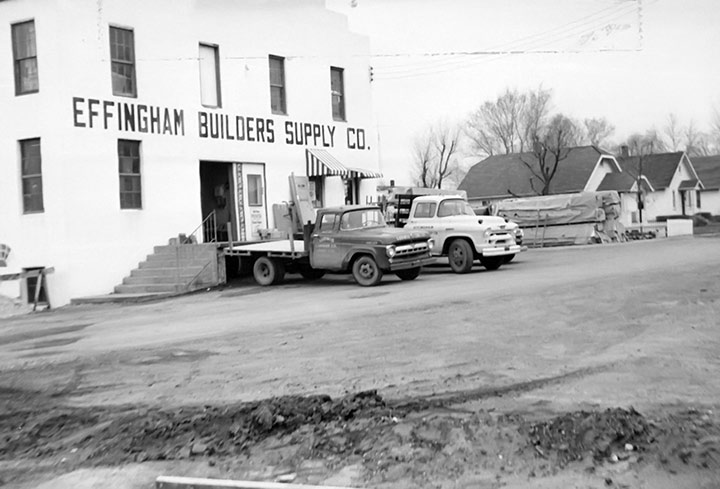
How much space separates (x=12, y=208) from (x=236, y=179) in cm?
654

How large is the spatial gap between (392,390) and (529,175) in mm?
52760

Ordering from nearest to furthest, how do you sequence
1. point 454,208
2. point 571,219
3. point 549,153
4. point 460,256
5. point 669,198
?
point 460,256 < point 454,208 < point 571,219 < point 549,153 < point 669,198

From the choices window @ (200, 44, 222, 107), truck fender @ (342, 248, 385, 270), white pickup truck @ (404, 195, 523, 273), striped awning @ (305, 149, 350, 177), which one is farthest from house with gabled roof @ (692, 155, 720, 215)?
truck fender @ (342, 248, 385, 270)

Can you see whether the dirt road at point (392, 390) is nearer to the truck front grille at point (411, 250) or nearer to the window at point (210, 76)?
the truck front grille at point (411, 250)

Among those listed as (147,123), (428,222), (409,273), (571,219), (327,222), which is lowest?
(409,273)

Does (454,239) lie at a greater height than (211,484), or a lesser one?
greater

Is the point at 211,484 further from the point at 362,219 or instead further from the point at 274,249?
the point at 274,249

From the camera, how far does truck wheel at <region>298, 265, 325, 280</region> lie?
877 inches

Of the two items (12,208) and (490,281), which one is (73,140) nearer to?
(12,208)

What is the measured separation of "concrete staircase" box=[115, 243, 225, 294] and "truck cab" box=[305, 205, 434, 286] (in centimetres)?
285

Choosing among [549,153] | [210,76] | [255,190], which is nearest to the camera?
[210,76]

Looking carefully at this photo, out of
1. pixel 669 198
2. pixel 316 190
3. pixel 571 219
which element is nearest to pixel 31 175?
pixel 316 190

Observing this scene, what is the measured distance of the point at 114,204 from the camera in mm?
22031

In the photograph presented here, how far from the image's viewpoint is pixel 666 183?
6184cm
